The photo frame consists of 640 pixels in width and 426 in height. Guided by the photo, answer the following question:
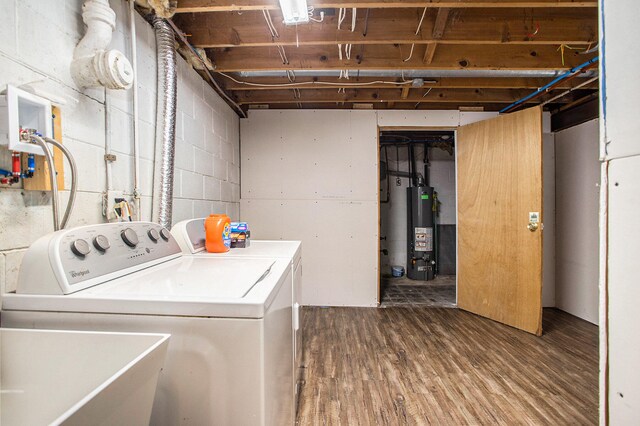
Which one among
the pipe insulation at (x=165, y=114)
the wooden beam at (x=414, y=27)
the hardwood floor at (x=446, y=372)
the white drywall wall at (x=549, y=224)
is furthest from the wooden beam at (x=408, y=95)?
the hardwood floor at (x=446, y=372)

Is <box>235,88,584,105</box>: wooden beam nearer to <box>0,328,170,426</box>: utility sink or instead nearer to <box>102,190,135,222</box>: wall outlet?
<box>102,190,135,222</box>: wall outlet

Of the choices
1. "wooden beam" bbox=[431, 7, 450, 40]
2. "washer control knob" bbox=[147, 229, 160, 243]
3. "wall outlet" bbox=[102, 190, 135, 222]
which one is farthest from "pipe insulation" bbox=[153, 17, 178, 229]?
"wooden beam" bbox=[431, 7, 450, 40]

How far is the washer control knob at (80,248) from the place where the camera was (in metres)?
0.74

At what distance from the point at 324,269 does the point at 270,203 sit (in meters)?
1.00

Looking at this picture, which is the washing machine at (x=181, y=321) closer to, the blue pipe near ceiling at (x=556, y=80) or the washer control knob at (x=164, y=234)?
the washer control knob at (x=164, y=234)

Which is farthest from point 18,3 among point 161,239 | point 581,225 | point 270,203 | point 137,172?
point 581,225

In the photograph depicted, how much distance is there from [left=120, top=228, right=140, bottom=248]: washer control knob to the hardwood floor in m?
1.28

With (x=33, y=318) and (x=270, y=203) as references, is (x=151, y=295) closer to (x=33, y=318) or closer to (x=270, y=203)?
(x=33, y=318)

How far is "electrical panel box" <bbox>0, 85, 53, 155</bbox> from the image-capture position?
2.35 ft

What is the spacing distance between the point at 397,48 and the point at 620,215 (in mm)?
1959

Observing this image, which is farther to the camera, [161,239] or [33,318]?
[161,239]

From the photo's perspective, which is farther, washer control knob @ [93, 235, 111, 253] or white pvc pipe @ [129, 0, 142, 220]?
white pvc pipe @ [129, 0, 142, 220]

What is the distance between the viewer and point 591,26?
181 centimetres

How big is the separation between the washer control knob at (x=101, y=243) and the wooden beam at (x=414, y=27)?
155cm
